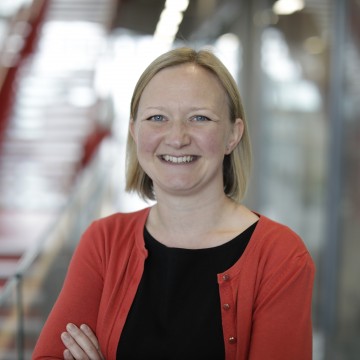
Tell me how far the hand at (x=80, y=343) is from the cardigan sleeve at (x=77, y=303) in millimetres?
32

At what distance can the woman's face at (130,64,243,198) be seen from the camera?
5.79 feet

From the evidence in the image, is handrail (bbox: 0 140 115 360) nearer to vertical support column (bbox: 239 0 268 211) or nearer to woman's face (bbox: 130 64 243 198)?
woman's face (bbox: 130 64 243 198)

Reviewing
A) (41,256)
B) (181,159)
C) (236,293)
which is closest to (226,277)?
(236,293)

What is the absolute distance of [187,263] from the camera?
181 cm

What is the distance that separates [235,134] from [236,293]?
18.6 inches

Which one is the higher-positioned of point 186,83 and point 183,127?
point 186,83

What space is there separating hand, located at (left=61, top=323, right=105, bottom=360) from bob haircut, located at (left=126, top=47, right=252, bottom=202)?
52 cm

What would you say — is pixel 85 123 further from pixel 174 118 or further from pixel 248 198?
pixel 174 118

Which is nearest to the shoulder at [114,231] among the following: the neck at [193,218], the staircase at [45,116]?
the neck at [193,218]

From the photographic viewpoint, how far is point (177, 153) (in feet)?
5.81

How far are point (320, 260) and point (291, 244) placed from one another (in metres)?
4.34

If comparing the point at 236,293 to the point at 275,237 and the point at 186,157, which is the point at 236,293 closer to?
the point at 275,237

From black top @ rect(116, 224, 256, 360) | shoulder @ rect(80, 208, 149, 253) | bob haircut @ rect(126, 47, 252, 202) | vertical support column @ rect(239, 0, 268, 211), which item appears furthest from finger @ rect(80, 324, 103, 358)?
vertical support column @ rect(239, 0, 268, 211)

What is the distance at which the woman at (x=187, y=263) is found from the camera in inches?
67.5
